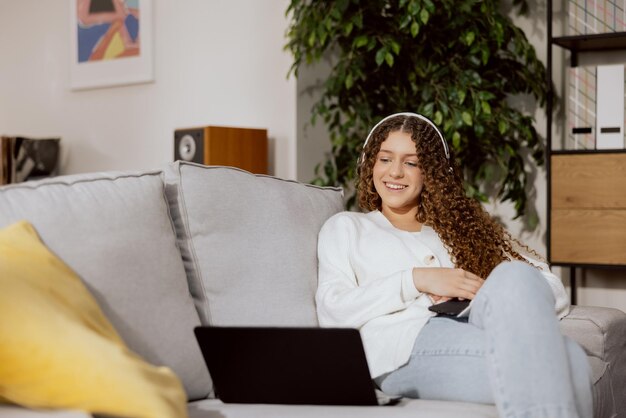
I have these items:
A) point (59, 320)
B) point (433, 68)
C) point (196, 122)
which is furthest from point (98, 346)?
point (196, 122)

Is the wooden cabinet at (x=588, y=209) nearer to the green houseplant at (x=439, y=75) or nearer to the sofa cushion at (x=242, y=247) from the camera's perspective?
the green houseplant at (x=439, y=75)

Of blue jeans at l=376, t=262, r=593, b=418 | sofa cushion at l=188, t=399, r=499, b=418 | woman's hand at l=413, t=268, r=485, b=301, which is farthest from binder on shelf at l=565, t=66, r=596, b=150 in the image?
sofa cushion at l=188, t=399, r=499, b=418

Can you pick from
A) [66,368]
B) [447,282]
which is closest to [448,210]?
[447,282]

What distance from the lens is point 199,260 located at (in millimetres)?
2014

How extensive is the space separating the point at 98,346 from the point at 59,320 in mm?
75

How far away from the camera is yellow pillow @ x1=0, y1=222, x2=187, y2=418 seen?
4.20 ft

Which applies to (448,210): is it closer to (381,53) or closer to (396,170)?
(396,170)

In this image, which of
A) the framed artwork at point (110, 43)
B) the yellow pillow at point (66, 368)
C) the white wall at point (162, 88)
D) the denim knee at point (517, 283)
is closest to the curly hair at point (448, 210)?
the denim knee at point (517, 283)

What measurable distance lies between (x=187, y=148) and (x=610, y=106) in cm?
172

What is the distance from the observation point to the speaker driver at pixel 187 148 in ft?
13.2

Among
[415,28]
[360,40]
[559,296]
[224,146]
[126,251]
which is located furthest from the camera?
[224,146]

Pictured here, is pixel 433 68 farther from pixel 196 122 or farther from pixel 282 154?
pixel 196 122

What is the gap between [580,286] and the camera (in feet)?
12.8

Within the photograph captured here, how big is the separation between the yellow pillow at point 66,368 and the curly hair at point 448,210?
3.60ft
